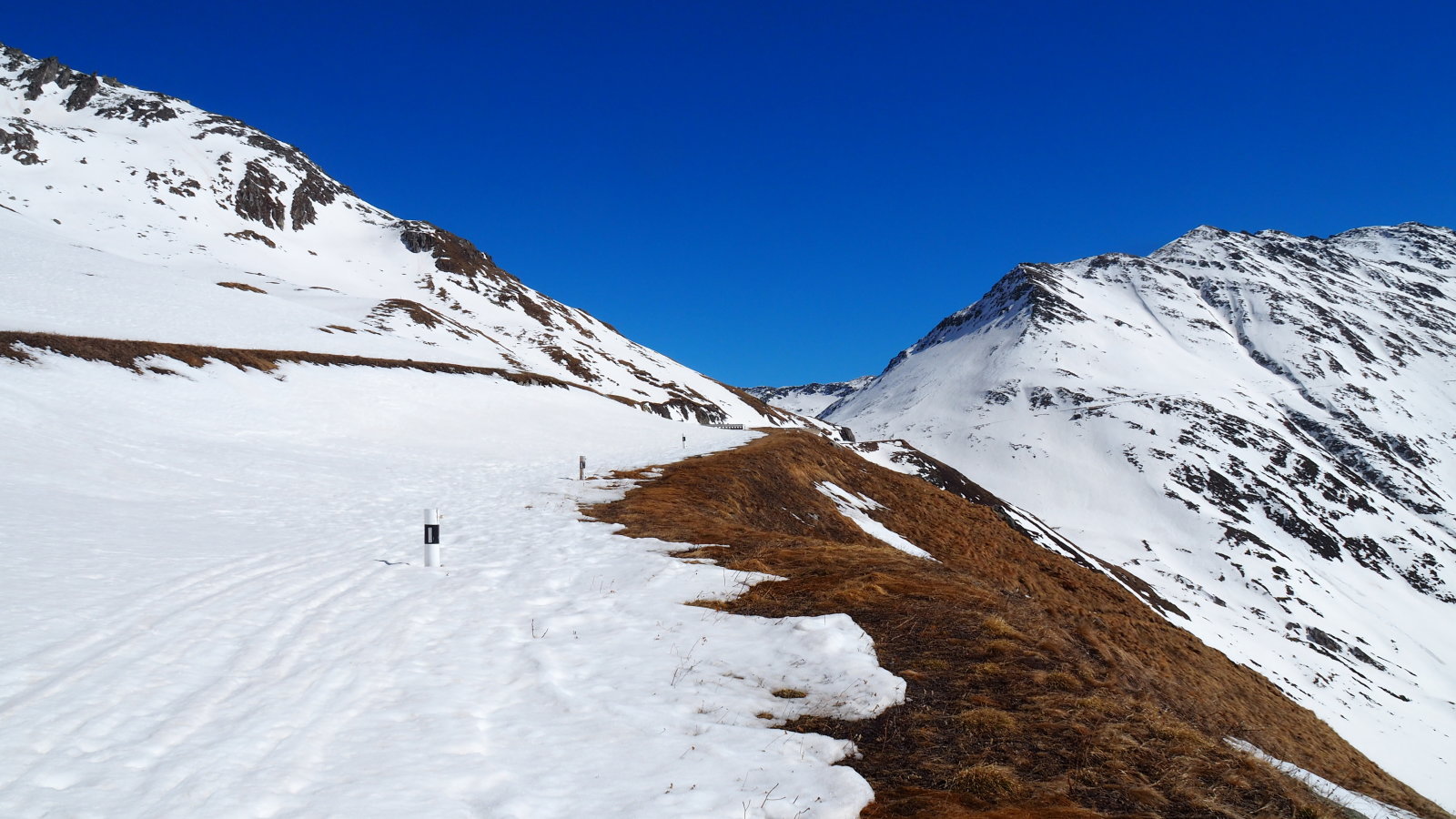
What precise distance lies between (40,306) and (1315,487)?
158 m

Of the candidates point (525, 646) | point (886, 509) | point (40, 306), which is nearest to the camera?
point (525, 646)

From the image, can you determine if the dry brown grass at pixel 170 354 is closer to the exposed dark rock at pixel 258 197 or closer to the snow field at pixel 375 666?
the snow field at pixel 375 666

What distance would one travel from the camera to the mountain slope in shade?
50094 millimetres

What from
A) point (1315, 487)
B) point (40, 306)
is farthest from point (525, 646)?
point (1315, 487)

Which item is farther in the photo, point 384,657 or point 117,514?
point 117,514

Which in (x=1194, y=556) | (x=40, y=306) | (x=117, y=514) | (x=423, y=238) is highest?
(x=423, y=238)

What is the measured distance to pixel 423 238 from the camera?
511ft

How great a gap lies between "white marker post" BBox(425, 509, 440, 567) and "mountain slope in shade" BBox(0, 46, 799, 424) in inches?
1410

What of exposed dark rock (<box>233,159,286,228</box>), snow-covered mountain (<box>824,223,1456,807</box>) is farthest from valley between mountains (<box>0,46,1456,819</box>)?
exposed dark rock (<box>233,159,286,228</box>)

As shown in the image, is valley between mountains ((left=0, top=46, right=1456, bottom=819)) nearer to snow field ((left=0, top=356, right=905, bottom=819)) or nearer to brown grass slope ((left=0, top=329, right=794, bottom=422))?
snow field ((left=0, top=356, right=905, bottom=819))

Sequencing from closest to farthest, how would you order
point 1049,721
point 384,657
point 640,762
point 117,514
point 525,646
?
point 640,762 < point 1049,721 < point 384,657 < point 525,646 < point 117,514

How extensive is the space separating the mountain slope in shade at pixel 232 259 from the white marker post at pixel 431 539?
35.8 m

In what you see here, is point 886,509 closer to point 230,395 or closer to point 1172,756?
point 1172,756

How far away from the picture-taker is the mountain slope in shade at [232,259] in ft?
164
